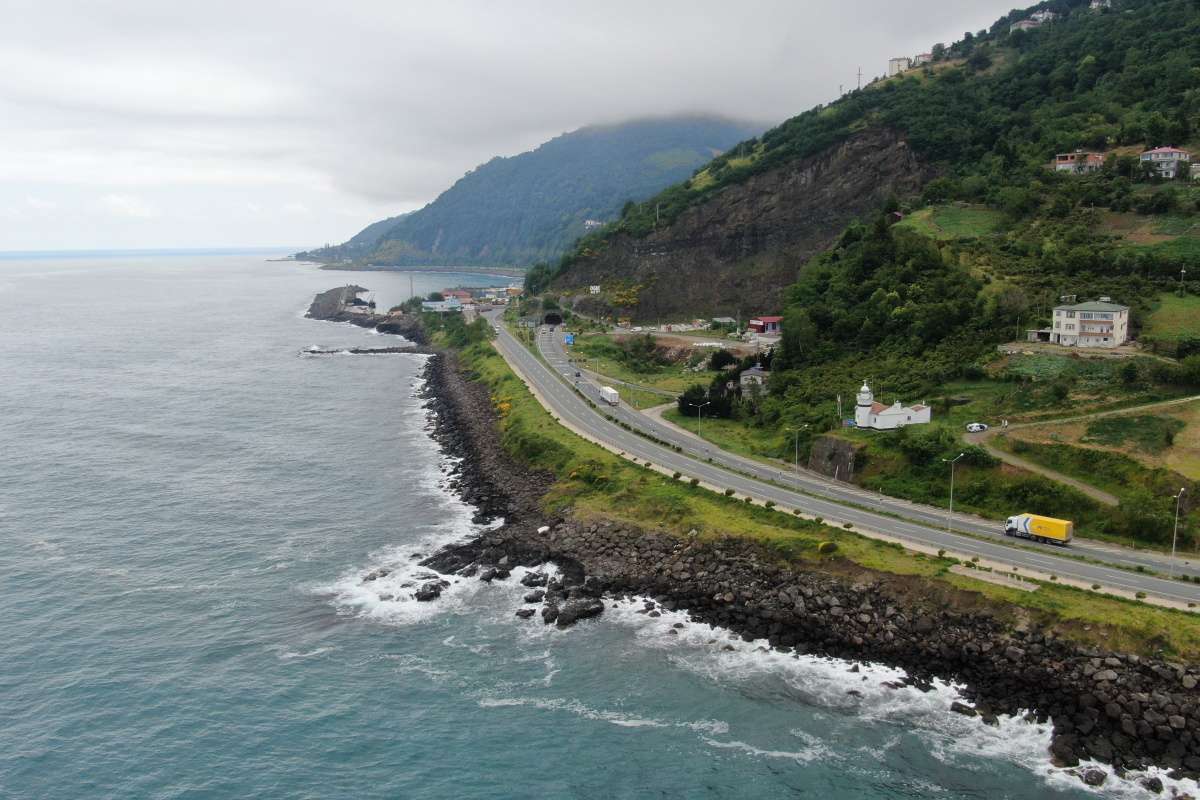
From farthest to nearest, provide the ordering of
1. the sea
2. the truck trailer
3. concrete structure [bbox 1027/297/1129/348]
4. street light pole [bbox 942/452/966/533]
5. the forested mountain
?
the forested mountain, concrete structure [bbox 1027/297/1129/348], street light pole [bbox 942/452/966/533], the truck trailer, the sea

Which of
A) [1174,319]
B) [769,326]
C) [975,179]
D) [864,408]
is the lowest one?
[864,408]

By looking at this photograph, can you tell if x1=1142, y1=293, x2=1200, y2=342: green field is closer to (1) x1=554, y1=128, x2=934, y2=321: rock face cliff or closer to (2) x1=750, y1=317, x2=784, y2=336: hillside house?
(2) x1=750, y1=317, x2=784, y2=336: hillside house

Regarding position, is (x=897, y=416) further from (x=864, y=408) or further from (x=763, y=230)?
(x=763, y=230)

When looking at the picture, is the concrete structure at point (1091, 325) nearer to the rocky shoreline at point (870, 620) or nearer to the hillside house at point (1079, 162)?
the rocky shoreline at point (870, 620)

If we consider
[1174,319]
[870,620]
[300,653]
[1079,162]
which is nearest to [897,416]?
[870,620]

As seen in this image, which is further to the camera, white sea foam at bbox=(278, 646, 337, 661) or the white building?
the white building

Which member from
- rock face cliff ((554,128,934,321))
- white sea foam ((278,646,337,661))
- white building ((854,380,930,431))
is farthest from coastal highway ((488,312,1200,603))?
rock face cliff ((554,128,934,321))
